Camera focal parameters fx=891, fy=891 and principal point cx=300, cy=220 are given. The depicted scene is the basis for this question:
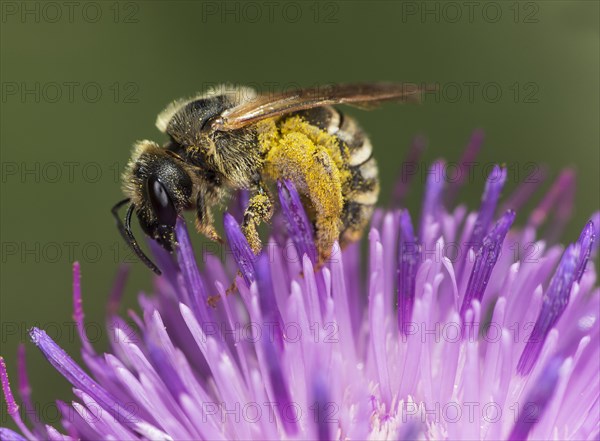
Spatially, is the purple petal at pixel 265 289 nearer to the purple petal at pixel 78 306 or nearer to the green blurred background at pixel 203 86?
the purple petal at pixel 78 306

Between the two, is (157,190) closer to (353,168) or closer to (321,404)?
(353,168)

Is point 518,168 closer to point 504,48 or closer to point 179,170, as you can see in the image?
point 504,48

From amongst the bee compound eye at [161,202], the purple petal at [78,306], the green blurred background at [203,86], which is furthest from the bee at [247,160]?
the green blurred background at [203,86]

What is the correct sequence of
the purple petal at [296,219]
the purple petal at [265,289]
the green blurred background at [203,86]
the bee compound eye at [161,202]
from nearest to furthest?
the purple petal at [265,289]
the bee compound eye at [161,202]
the purple petal at [296,219]
the green blurred background at [203,86]

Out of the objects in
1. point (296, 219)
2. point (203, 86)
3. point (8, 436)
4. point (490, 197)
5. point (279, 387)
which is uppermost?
point (203, 86)

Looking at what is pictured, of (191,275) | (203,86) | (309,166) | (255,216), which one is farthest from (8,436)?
(203,86)
